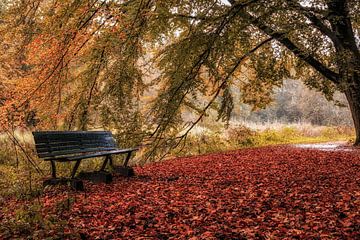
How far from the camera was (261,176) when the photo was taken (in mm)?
5777

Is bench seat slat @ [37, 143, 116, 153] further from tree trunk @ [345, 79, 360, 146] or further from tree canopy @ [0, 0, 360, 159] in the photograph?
tree trunk @ [345, 79, 360, 146]

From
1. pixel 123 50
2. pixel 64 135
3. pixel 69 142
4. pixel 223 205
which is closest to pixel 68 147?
pixel 69 142

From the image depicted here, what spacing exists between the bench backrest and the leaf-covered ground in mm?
610

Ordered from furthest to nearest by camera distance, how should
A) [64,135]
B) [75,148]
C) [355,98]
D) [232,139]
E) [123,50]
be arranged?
[232,139], [355,98], [123,50], [75,148], [64,135]

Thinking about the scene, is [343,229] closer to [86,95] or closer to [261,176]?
[261,176]

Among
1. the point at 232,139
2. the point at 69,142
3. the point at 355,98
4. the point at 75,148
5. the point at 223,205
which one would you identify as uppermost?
the point at 355,98

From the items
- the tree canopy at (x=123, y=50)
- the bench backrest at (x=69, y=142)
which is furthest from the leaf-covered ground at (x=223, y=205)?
the tree canopy at (x=123, y=50)

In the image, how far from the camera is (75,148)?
18.1 feet

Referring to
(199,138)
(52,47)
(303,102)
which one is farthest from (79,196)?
(303,102)

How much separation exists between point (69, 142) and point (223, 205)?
2.75 meters

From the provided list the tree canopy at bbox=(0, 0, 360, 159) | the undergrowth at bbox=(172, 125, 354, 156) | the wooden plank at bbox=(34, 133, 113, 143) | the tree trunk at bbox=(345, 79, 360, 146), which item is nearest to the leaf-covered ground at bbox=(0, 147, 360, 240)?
the wooden plank at bbox=(34, 133, 113, 143)

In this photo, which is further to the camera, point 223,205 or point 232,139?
point 232,139

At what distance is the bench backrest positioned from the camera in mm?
4809

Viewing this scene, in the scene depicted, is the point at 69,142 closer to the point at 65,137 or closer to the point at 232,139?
the point at 65,137
